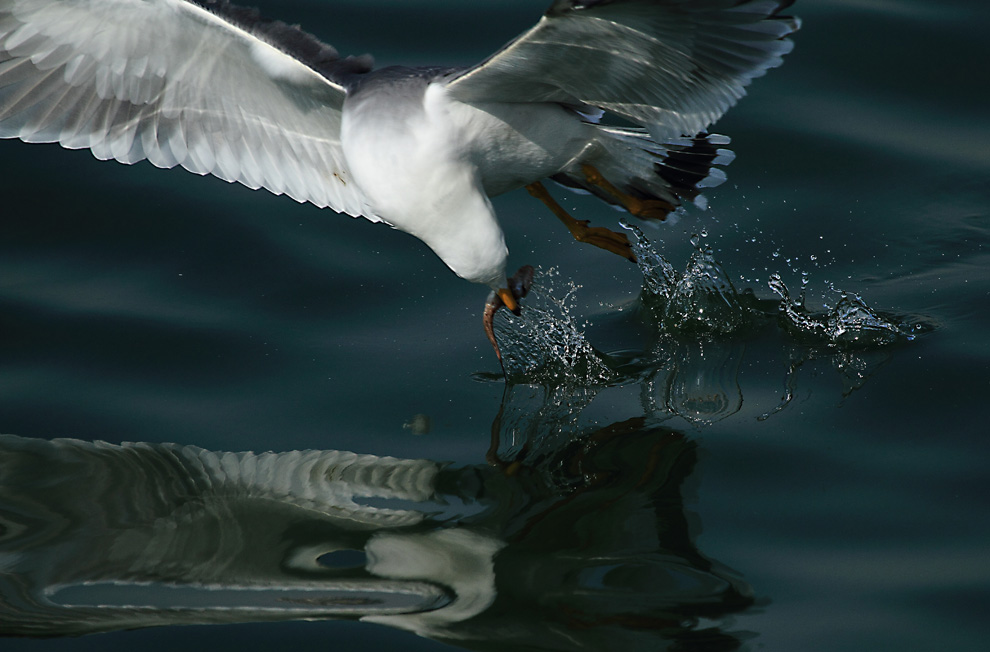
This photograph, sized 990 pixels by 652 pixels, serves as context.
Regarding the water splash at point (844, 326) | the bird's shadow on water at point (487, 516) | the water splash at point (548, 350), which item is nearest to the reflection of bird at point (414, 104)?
the water splash at point (548, 350)

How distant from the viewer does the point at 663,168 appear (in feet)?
15.2

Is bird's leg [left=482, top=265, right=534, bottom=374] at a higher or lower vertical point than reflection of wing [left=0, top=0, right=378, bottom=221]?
lower

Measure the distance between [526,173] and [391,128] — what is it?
65 centimetres

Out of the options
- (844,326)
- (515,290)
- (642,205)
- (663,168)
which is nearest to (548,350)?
(515,290)

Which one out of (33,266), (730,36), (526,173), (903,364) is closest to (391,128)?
(526,173)

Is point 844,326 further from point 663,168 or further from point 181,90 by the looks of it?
point 181,90

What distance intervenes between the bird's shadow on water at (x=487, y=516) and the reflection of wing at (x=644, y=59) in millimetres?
1136

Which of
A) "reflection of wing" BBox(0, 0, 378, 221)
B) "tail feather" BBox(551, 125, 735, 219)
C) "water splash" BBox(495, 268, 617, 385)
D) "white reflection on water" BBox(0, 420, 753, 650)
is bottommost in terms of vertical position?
"white reflection on water" BBox(0, 420, 753, 650)

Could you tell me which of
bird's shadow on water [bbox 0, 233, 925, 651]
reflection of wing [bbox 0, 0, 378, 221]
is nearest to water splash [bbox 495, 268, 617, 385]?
bird's shadow on water [bbox 0, 233, 925, 651]

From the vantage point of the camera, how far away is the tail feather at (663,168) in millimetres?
4539

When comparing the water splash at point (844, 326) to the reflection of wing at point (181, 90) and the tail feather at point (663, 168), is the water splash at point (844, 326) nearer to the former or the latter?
the tail feather at point (663, 168)

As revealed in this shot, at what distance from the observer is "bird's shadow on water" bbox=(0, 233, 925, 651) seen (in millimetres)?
3418

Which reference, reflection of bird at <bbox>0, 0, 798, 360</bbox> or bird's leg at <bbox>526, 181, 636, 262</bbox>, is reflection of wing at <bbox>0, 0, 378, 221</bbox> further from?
bird's leg at <bbox>526, 181, 636, 262</bbox>

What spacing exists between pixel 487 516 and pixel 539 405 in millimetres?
756
